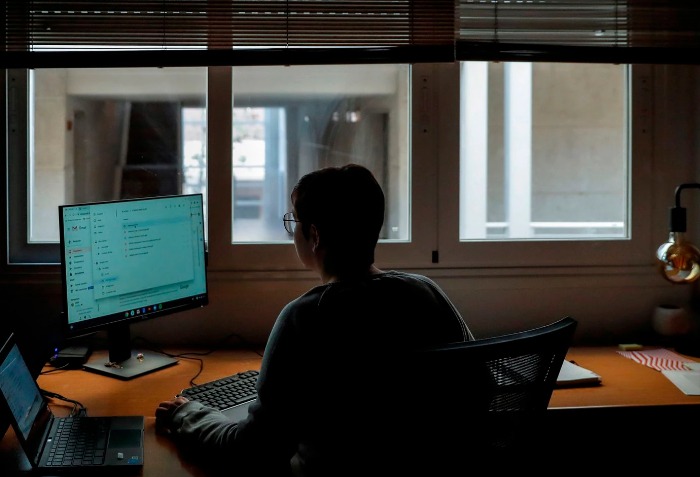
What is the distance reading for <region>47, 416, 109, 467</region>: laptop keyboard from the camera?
133 centimetres

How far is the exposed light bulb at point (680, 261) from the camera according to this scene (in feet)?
6.66

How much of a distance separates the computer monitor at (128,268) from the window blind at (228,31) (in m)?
0.55

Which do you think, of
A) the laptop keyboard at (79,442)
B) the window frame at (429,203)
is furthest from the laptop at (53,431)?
the window frame at (429,203)

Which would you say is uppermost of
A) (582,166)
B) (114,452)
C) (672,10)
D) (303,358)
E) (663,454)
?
(672,10)

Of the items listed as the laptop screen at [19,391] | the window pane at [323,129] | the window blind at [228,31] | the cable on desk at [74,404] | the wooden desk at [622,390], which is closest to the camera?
the laptop screen at [19,391]

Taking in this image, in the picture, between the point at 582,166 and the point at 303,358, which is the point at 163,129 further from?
the point at 582,166

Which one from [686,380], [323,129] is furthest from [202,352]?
[686,380]

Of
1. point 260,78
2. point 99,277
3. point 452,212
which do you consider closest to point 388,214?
point 452,212

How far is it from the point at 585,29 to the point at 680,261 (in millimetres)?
851

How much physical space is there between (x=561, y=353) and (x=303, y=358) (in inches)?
18.2

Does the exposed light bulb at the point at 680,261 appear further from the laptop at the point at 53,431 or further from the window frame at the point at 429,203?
the laptop at the point at 53,431

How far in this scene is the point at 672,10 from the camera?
7.57 ft

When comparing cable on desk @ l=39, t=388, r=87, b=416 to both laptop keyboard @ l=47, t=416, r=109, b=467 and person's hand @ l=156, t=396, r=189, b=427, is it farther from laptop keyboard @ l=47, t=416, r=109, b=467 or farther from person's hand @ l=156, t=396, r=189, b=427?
person's hand @ l=156, t=396, r=189, b=427

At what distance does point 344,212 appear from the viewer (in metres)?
1.34
